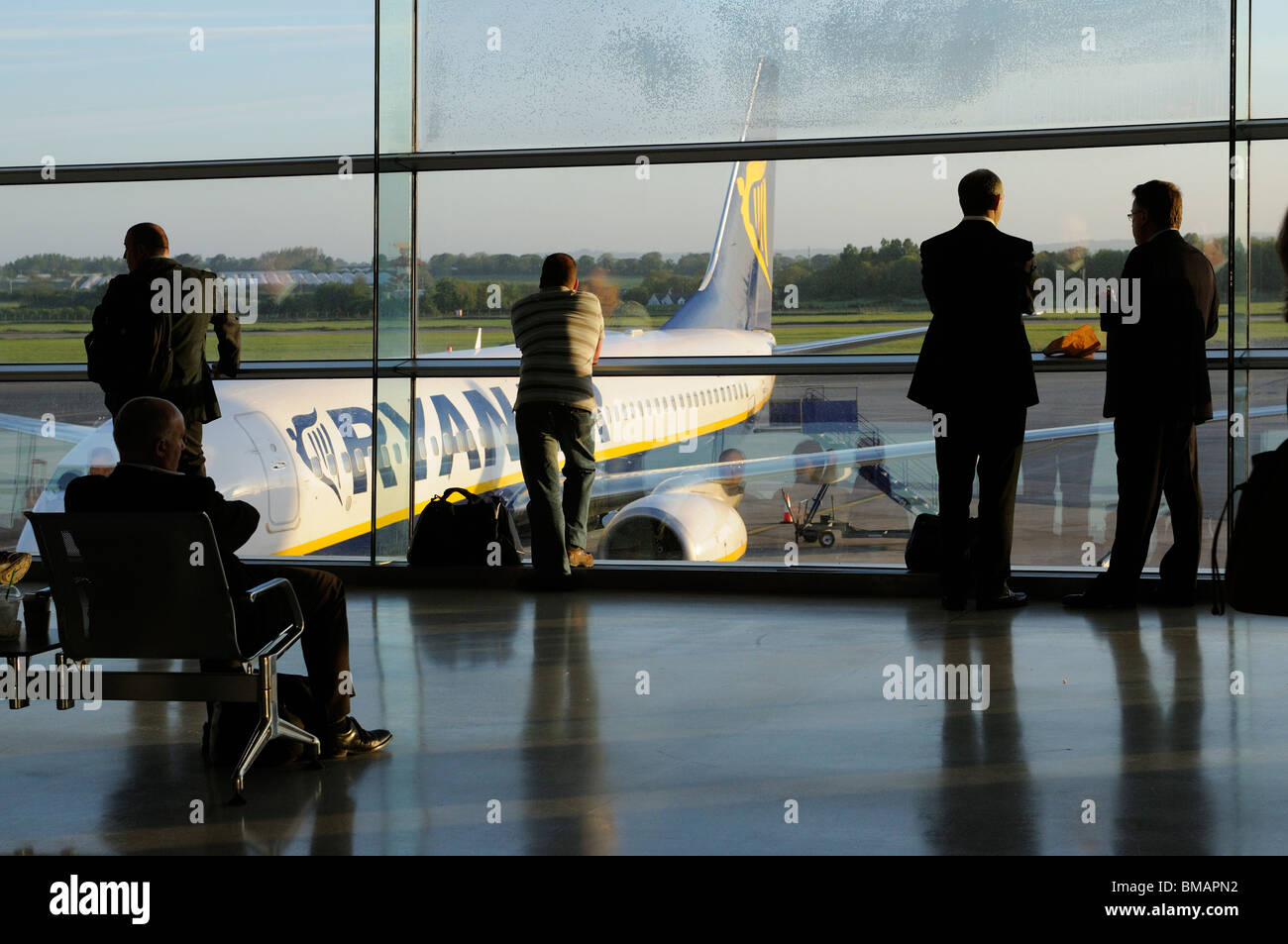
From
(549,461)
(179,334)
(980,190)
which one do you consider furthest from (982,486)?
(179,334)

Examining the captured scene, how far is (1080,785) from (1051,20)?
491cm

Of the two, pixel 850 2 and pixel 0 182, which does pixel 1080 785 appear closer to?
pixel 850 2

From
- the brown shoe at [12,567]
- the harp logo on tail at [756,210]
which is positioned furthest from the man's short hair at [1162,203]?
the harp logo on tail at [756,210]

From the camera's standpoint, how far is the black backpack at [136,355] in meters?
5.73

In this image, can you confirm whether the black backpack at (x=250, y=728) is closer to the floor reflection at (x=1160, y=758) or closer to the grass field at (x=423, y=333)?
the floor reflection at (x=1160, y=758)

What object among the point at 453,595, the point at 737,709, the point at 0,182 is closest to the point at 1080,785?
the point at 737,709

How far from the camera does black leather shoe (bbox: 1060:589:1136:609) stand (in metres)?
6.10

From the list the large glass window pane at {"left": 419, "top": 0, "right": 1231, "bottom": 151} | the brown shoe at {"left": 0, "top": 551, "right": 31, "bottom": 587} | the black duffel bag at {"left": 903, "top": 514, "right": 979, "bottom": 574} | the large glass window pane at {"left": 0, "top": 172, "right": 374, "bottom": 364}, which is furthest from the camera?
the large glass window pane at {"left": 0, "top": 172, "right": 374, "bottom": 364}

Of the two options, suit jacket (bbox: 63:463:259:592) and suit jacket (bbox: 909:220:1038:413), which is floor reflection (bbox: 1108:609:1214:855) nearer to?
suit jacket (bbox: 909:220:1038:413)

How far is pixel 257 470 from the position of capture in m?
8.00

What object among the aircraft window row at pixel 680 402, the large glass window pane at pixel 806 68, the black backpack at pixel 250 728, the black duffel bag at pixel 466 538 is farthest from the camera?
the aircraft window row at pixel 680 402

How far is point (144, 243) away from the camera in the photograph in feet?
18.8

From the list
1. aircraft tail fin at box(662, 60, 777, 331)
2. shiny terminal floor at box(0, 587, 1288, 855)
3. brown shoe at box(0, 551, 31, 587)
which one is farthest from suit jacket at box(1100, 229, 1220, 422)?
aircraft tail fin at box(662, 60, 777, 331)

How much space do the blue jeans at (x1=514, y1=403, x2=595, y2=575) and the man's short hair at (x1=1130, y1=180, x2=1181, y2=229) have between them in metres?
2.79
